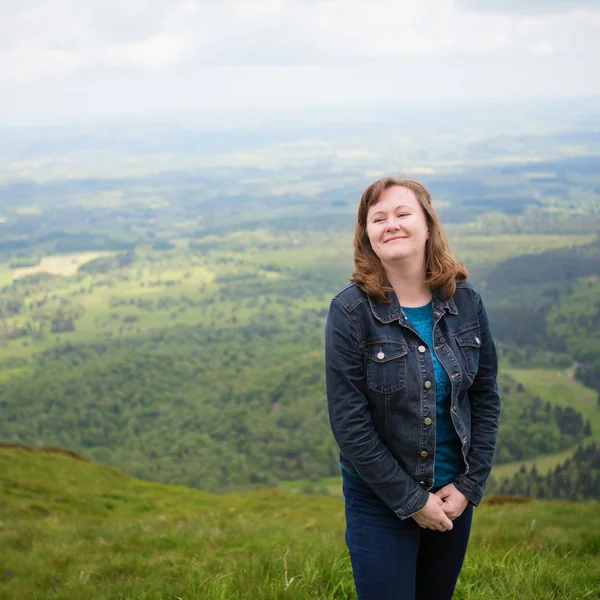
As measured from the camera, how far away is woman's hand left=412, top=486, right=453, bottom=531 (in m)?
2.95

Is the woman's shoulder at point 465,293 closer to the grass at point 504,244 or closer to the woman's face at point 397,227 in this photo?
the woman's face at point 397,227

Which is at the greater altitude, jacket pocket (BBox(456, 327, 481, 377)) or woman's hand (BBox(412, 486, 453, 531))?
jacket pocket (BBox(456, 327, 481, 377))

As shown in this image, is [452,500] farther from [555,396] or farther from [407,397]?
[555,396]

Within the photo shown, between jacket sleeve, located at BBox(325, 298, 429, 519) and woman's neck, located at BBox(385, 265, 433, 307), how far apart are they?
40 cm

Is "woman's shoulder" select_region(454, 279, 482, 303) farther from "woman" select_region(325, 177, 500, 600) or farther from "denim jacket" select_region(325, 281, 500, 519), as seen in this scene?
"denim jacket" select_region(325, 281, 500, 519)

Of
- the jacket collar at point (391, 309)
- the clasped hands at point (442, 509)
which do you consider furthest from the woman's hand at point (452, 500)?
the jacket collar at point (391, 309)

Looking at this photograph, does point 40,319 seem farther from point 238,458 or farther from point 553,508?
point 553,508

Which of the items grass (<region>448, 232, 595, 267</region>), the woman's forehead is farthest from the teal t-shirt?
grass (<region>448, 232, 595, 267</region>)

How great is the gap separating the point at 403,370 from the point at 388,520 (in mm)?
778

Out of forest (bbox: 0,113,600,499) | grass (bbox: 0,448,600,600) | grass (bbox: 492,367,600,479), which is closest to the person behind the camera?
grass (bbox: 0,448,600,600)

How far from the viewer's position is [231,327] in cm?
14200

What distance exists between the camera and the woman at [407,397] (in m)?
2.95

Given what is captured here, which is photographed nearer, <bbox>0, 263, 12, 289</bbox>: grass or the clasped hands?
the clasped hands

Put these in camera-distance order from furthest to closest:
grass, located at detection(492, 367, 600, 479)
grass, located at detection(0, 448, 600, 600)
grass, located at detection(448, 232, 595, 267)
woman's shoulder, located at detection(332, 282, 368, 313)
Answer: grass, located at detection(448, 232, 595, 267) < grass, located at detection(492, 367, 600, 479) < grass, located at detection(0, 448, 600, 600) < woman's shoulder, located at detection(332, 282, 368, 313)
